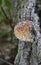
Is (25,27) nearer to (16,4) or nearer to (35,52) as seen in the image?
(35,52)

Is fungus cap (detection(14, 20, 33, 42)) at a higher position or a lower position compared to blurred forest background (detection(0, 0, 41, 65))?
higher

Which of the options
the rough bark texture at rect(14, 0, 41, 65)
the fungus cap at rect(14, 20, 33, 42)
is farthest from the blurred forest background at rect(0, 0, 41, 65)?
the fungus cap at rect(14, 20, 33, 42)

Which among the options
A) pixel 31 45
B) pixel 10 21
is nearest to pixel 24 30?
pixel 31 45

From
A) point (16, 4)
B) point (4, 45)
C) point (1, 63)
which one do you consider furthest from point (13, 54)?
point (16, 4)

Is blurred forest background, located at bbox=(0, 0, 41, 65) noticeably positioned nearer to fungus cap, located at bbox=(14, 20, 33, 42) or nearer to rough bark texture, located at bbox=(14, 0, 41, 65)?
rough bark texture, located at bbox=(14, 0, 41, 65)

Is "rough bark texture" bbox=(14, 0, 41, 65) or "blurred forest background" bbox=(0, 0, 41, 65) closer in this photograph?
"rough bark texture" bbox=(14, 0, 41, 65)

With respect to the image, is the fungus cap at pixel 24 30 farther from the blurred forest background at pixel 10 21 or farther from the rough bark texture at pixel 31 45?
the blurred forest background at pixel 10 21

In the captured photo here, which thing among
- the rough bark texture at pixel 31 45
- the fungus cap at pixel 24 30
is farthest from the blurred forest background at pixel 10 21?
the fungus cap at pixel 24 30

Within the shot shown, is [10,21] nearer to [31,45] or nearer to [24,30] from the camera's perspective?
[31,45]
